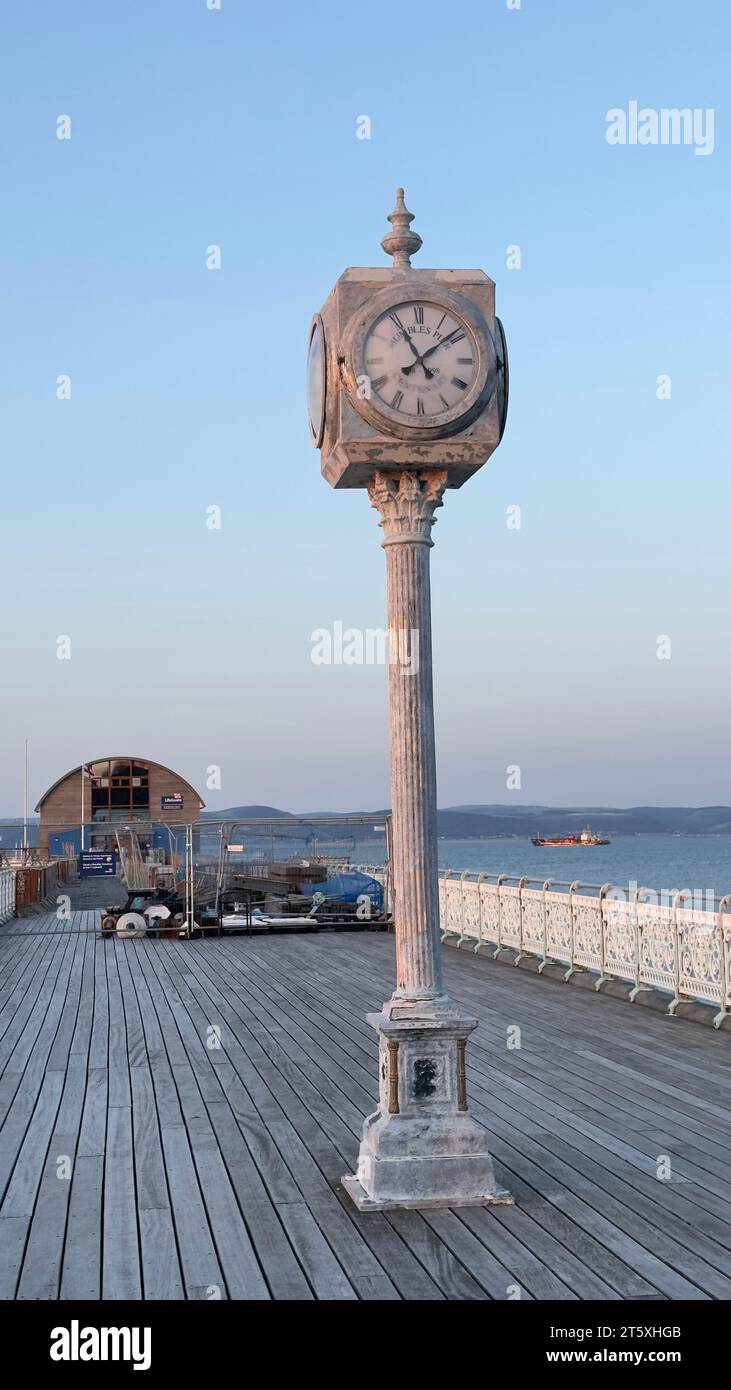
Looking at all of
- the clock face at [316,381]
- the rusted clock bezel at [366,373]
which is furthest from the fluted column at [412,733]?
the clock face at [316,381]

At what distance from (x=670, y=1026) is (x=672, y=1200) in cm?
499

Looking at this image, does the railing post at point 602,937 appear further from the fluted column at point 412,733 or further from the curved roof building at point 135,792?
the curved roof building at point 135,792

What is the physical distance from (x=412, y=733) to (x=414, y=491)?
1.18m

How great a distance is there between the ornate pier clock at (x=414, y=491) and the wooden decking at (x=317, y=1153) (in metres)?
0.51

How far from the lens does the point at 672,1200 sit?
5.86 meters

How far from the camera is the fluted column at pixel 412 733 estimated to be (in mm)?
6156

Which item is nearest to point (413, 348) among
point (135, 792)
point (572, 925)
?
point (572, 925)

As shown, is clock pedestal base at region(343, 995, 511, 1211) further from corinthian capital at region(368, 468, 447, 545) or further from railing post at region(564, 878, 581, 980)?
railing post at region(564, 878, 581, 980)

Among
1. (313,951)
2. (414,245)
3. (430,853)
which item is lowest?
(313,951)

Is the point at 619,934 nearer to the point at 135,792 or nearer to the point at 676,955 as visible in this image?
the point at 676,955
